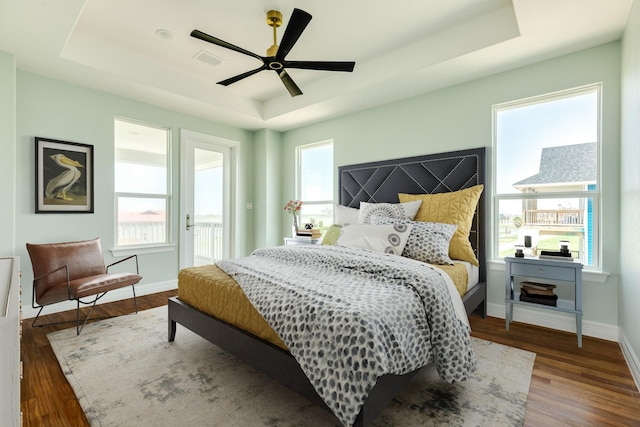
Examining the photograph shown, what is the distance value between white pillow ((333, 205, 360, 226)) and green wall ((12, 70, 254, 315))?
2276 millimetres

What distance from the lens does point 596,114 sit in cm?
267

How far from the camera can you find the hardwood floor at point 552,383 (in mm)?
1599

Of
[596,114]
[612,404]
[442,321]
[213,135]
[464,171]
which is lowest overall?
[612,404]

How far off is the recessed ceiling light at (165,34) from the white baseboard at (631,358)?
444cm

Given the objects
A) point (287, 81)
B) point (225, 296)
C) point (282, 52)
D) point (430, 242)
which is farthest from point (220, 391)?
point (287, 81)

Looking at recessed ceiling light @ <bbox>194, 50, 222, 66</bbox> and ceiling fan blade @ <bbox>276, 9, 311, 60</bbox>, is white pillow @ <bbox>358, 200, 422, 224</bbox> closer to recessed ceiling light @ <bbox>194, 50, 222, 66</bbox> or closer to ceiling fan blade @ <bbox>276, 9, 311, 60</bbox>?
ceiling fan blade @ <bbox>276, 9, 311, 60</bbox>

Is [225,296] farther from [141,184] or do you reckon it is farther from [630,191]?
[630,191]

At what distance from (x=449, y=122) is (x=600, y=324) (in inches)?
92.0

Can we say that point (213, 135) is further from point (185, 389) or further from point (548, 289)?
point (548, 289)

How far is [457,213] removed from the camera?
2986mm

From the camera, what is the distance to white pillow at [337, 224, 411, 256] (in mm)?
2668

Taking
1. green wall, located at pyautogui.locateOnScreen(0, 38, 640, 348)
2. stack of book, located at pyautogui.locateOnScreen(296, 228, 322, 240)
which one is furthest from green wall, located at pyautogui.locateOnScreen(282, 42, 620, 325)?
stack of book, located at pyautogui.locateOnScreen(296, 228, 322, 240)

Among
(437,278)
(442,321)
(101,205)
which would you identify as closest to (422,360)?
(442,321)

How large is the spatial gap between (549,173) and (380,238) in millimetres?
1747
